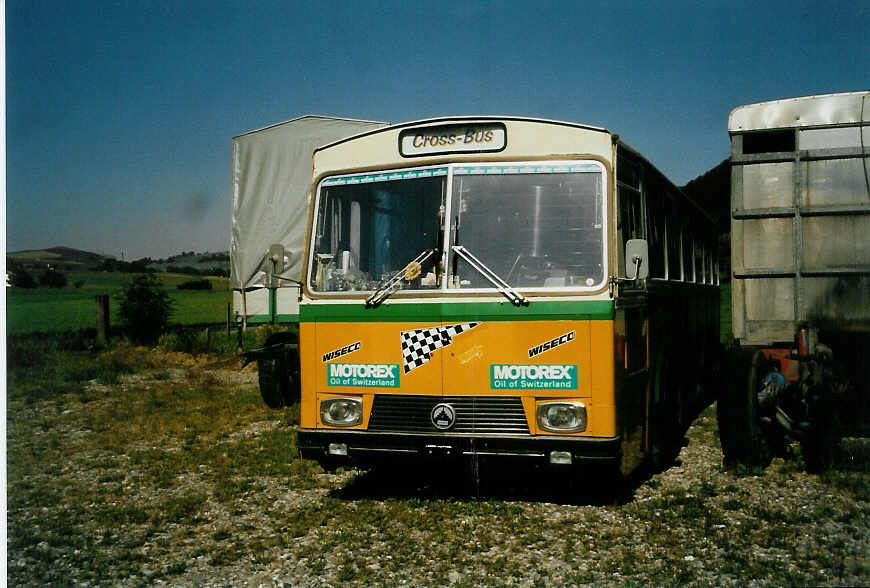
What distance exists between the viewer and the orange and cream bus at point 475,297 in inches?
241

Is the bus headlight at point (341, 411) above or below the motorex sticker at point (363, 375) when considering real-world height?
below

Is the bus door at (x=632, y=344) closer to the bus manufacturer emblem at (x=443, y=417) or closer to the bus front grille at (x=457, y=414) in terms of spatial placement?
the bus front grille at (x=457, y=414)

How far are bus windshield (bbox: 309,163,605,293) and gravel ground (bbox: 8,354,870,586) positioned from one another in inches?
73.2

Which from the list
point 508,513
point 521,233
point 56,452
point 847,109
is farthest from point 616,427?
point 56,452

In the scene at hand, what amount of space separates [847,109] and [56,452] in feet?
30.6

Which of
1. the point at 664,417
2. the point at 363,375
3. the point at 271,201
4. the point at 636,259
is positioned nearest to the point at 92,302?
the point at 271,201

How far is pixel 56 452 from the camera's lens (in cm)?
997

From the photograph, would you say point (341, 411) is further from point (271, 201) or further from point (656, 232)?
point (271, 201)

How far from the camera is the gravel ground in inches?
208

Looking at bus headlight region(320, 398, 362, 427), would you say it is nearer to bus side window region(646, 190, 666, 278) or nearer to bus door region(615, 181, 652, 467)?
bus door region(615, 181, 652, 467)

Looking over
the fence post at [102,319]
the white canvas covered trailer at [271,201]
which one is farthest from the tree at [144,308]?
the white canvas covered trailer at [271,201]

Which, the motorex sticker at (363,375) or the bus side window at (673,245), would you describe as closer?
the motorex sticker at (363,375)

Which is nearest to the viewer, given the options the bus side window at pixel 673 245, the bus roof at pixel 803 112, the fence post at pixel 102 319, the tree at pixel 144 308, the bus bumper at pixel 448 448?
the bus bumper at pixel 448 448

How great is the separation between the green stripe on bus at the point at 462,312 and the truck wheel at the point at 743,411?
6.69 ft
